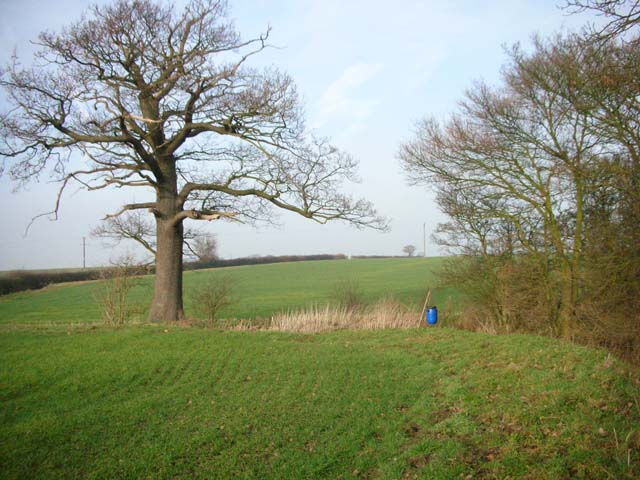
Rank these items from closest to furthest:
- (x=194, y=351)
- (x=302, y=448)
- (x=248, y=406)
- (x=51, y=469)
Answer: (x=51, y=469)
(x=302, y=448)
(x=248, y=406)
(x=194, y=351)

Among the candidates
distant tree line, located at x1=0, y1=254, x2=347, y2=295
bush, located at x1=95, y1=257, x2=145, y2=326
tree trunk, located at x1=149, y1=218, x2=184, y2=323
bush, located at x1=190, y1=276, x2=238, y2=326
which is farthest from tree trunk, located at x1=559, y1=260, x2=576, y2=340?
distant tree line, located at x1=0, y1=254, x2=347, y2=295

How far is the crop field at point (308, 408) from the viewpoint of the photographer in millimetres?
5270

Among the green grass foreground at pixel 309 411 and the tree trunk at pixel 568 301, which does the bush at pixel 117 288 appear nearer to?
the green grass foreground at pixel 309 411

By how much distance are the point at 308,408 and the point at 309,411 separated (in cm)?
10

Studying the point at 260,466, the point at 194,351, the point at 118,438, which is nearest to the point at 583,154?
the point at 194,351

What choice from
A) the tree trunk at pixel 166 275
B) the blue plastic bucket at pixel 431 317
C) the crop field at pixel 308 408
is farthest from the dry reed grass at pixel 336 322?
the crop field at pixel 308 408

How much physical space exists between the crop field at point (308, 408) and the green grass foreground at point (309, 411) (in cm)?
2

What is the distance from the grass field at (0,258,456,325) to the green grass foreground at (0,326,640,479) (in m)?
8.24

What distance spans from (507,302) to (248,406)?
1083 cm

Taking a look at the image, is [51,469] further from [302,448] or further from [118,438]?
[302,448]

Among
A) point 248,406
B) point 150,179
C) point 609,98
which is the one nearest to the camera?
point 248,406

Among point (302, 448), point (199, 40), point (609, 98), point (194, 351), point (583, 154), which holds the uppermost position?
point (199, 40)

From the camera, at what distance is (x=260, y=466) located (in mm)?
5379

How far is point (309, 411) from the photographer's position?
22.8 ft
